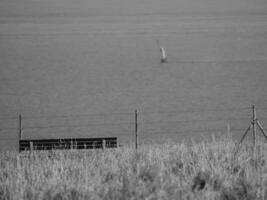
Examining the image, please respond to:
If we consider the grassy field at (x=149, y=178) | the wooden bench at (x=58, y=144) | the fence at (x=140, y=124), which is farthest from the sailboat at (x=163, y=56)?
the grassy field at (x=149, y=178)

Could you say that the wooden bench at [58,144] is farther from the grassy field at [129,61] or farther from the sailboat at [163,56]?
the sailboat at [163,56]

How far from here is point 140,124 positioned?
8.80 m

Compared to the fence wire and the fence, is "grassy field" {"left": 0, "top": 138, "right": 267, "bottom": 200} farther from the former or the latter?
the fence wire

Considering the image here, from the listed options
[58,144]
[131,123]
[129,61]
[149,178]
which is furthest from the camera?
[129,61]

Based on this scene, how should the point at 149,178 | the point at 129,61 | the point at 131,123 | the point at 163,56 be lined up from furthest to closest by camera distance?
the point at 163,56 < the point at 129,61 < the point at 131,123 < the point at 149,178

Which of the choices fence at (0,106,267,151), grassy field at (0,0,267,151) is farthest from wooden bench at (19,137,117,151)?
grassy field at (0,0,267,151)

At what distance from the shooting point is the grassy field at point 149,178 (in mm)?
3707

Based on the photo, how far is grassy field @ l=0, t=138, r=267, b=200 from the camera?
3.71 metres

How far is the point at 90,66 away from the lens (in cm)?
1294

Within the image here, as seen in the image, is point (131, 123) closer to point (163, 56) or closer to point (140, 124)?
point (140, 124)

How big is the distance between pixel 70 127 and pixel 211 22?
31.3 ft

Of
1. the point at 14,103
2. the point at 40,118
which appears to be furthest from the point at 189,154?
the point at 14,103

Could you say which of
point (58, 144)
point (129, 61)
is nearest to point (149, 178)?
point (58, 144)

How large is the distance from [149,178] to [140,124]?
4.61 metres
